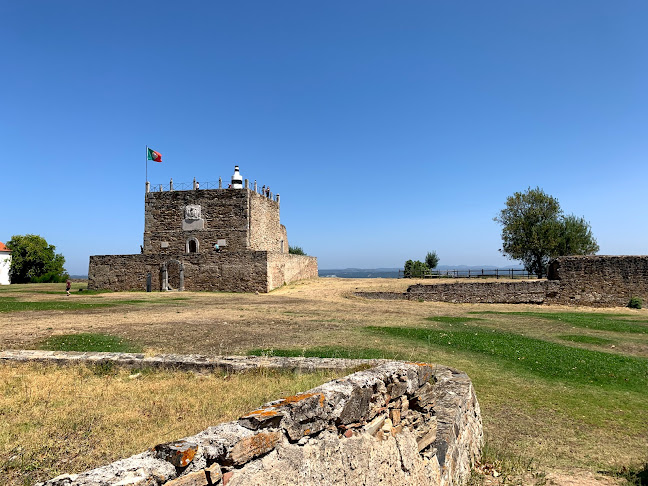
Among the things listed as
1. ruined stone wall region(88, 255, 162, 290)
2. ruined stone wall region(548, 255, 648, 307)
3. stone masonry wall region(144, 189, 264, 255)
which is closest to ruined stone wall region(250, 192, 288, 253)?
stone masonry wall region(144, 189, 264, 255)

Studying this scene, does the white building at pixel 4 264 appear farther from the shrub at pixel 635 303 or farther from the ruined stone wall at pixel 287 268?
the shrub at pixel 635 303

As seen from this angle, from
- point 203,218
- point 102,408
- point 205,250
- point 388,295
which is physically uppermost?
point 203,218

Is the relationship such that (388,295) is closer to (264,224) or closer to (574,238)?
(264,224)

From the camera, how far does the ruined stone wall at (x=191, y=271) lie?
29.5 m

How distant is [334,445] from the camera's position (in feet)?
11.0

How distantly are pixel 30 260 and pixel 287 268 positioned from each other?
3580 cm

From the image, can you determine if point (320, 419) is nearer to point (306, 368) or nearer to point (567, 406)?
point (306, 368)

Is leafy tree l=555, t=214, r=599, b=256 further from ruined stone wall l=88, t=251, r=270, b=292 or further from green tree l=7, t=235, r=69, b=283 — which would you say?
green tree l=7, t=235, r=69, b=283

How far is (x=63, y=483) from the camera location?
2.12 m

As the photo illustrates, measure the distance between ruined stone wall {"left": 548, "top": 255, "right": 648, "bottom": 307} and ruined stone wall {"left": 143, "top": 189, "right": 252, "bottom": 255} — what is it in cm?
2294

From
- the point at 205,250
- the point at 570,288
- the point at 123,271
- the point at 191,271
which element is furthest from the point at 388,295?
the point at 123,271

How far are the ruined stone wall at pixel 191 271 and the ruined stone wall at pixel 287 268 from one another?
1.03m

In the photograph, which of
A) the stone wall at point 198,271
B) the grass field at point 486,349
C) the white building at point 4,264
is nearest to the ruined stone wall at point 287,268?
the stone wall at point 198,271

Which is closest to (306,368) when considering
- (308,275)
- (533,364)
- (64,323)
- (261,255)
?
(533,364)
